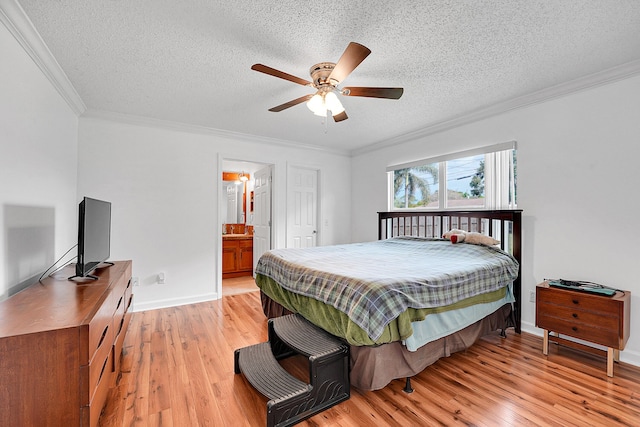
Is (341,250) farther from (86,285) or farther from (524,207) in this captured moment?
(86,285)

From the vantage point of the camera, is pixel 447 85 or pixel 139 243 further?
pixel 139 243

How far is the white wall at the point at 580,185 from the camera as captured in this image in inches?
93.2

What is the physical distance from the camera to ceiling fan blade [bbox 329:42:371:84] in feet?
5.38

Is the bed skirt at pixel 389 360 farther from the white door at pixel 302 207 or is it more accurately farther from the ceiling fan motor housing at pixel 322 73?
the white door at pixel 302 207

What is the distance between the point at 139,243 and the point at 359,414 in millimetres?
3236

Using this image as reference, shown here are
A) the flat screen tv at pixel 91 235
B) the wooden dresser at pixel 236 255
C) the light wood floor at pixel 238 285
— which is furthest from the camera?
the wooden dresser at pixel 236 255

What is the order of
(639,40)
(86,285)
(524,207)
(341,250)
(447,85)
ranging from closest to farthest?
(86,285), (639,40), (447,85), (524,207), (341,250)

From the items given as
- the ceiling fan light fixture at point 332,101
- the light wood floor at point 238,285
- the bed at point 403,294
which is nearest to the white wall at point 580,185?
the bed at point 403,294

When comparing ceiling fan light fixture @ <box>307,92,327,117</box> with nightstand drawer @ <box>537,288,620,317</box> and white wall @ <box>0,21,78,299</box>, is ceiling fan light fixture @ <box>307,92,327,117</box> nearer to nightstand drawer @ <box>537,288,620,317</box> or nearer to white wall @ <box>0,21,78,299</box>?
white wall @ <box>0,21,78,299</box>

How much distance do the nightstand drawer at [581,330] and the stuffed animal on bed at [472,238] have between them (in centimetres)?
80

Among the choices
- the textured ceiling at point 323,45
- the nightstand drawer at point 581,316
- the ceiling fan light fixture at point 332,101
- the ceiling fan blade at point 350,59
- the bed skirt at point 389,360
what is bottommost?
the bed skirt at point 389,360

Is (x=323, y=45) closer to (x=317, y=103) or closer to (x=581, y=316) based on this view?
(x=317, y=103)

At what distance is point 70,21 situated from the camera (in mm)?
1832

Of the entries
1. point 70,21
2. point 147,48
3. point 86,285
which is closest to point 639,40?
point 147,48
